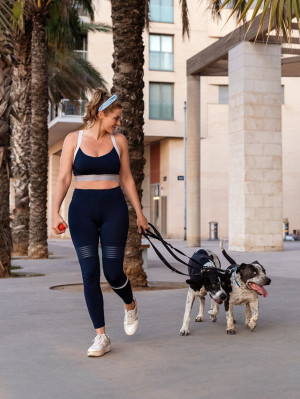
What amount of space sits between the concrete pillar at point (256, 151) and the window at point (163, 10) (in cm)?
1839

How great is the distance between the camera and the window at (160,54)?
4088 centimetres

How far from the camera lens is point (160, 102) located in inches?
1602

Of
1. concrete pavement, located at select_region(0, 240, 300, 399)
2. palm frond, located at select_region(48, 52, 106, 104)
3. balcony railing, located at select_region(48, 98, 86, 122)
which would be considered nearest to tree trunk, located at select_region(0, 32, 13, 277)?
concrete pavement, located at select_region(0, 240, 300, 399)

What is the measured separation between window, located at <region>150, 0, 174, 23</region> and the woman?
1441 inches

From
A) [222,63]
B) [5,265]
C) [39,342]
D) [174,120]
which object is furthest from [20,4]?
[174,120]

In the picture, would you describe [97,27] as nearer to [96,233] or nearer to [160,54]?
[160,54]

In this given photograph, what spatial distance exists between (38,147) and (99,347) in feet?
45.5

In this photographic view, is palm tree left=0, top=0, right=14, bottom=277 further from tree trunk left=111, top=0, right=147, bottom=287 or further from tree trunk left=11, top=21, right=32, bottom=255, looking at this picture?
tree trunk left=11, top=21, right=32, bottom=255

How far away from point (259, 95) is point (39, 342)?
1839 cm

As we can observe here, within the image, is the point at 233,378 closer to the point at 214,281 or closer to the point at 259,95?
the point at 214,281

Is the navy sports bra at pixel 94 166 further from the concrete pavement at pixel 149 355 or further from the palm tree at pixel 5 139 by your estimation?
the palm tree at pixel 5 139

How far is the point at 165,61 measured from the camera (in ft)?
135

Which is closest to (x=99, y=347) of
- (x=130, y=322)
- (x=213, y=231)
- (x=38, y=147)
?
(x=130, y=322)

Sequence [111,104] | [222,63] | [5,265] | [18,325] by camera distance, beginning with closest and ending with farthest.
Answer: [111,104] < [18,325] < [5,265] < [222,63]
